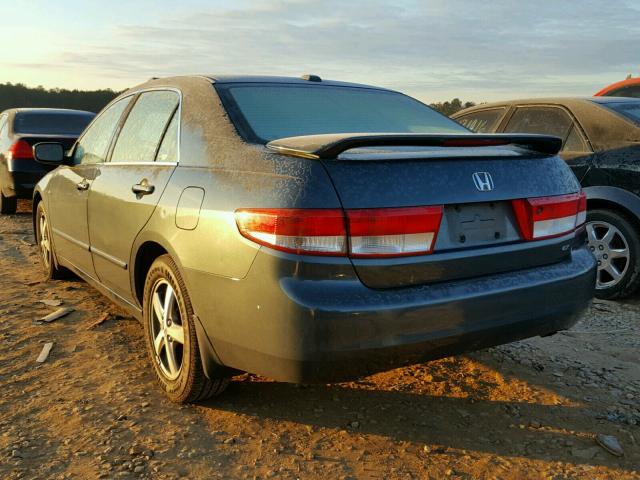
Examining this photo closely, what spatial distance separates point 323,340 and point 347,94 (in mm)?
1734

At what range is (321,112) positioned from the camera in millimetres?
3154

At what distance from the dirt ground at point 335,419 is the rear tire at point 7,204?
241 inches

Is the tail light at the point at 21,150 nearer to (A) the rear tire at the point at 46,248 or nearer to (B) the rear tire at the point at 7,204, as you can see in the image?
(B) the rear tire at the point at 7,204

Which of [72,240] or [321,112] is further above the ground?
[321,112]

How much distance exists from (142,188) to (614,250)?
366 cm

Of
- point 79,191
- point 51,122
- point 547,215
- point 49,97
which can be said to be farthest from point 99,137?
point 49,97

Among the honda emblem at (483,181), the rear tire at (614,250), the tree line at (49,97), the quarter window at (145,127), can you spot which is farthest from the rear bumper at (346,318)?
the tree line at (49,97)

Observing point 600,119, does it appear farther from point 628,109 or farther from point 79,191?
point 79,191

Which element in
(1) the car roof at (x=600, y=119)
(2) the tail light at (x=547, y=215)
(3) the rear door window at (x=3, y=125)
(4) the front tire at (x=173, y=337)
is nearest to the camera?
(2) the tail light at (x=547, y=215)

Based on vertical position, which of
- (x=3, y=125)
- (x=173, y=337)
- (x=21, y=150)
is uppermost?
(x=3, y=125)

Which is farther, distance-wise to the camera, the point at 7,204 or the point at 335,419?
the point at 7,204

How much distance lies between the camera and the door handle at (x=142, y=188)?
307 centimetres

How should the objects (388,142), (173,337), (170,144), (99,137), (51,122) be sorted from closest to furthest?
(388,142)
(173,337)
(170,144)
(99,137)
(51,122)

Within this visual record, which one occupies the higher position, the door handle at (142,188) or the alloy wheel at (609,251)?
the door handle at (142,188)
